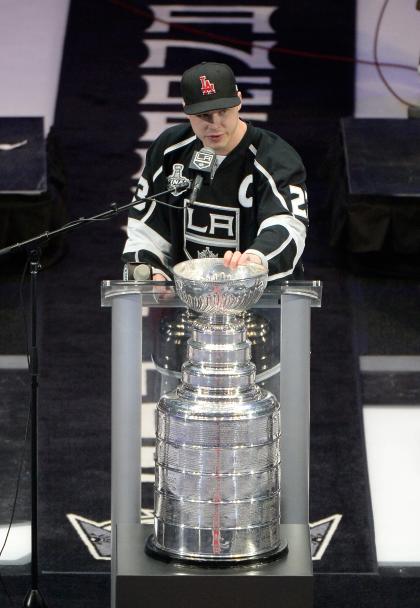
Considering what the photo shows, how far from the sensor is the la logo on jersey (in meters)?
4.27

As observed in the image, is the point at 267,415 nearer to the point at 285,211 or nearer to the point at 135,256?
the point at 285,211

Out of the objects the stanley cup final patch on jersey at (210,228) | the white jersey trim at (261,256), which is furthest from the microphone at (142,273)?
the stanley cup final patch on jersey at (210,228)

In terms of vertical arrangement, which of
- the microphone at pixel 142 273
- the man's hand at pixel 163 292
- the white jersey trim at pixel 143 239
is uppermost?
the white jersey trim at pixel 143 239

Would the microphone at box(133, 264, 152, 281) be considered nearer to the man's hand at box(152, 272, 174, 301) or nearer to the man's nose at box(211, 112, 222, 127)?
the man's hand at box(152, 272, 174, 301)

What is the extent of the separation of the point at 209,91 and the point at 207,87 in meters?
0.01

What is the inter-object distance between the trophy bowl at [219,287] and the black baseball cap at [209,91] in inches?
33.1

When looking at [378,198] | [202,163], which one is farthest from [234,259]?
[378,198]

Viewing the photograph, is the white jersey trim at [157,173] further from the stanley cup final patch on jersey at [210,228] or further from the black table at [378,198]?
the black table at [378,198]

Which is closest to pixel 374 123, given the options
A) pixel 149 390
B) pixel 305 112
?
pixel 305 112

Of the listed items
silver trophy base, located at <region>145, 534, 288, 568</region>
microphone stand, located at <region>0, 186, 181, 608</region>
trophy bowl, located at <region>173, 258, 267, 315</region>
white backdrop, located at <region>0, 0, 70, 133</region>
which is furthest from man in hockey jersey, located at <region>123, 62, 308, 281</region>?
white backdrop, located at <region>0, 0, 70, 133</region>

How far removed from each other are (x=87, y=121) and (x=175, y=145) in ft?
13.1

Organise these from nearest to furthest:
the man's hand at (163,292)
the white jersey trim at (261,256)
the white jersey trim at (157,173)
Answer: the man's hand at (163,292) → the white jersey trim at (261,256) → the white jersey trim at (157,173)

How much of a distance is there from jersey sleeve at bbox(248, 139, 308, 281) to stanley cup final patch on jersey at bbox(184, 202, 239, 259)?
0.12 meters

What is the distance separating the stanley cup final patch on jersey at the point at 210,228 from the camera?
4590mm
